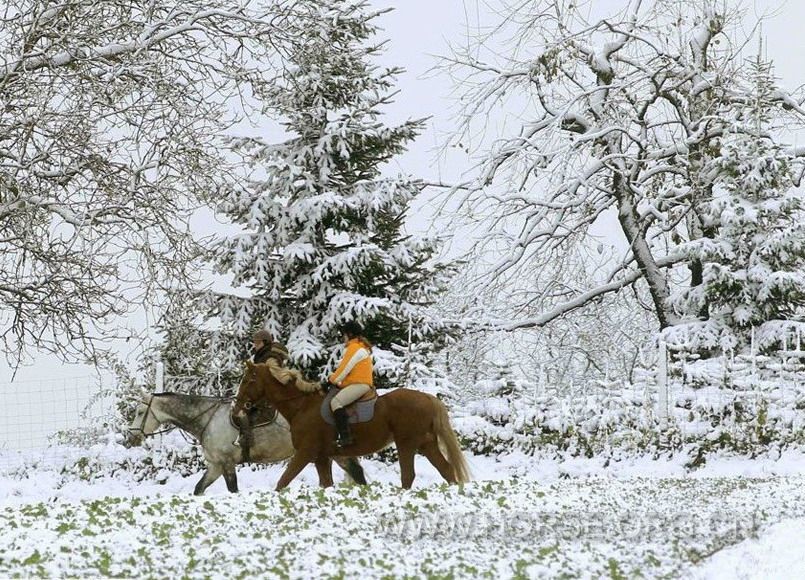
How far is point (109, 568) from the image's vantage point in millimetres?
7566

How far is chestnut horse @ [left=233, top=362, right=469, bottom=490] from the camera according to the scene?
42.5 ft

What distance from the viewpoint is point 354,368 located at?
13070mm

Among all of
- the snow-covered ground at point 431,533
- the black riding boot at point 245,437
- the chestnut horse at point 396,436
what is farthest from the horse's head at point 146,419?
the snow-covered ground at point 431,533

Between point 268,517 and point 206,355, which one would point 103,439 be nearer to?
point 206,355

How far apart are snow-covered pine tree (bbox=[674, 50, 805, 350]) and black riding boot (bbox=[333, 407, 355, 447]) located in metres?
11.1

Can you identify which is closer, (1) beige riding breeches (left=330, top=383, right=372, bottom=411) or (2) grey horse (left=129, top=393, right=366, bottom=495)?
(1) beige riding breeches (left=330, top=383, right=372, bottom=411)

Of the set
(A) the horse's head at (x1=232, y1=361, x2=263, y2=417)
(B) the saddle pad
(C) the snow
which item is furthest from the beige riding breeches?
(C) the snow

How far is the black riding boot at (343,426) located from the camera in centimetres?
1302

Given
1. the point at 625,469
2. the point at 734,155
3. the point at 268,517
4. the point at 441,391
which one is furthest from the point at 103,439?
the point at 734,155

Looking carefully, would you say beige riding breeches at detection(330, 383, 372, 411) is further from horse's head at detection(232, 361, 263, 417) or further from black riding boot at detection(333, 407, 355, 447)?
horse's head at detection(232, 361, 263, 417)

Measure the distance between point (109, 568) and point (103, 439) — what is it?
1344cm

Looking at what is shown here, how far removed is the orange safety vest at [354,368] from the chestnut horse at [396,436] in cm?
34

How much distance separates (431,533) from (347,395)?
14.2 ft

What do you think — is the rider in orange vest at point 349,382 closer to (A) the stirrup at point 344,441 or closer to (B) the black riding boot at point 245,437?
(A) the stirrup at point 344,441
